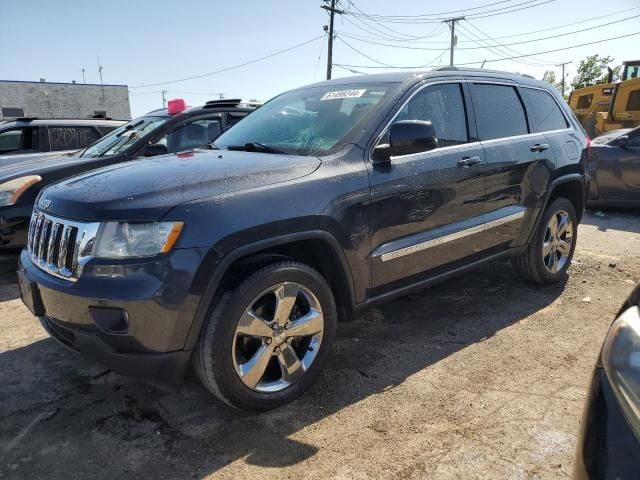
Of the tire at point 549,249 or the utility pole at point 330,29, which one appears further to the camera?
the utility pole at point 330,29

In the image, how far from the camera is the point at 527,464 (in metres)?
2.35

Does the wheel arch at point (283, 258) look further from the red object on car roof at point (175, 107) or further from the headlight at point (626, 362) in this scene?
the red object on car roof at point (175, 107)

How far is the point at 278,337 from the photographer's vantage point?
8.93 ft

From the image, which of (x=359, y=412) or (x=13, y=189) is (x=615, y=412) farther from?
(x=13, y=189)

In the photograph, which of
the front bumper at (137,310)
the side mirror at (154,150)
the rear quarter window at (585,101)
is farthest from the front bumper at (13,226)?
the rear quarter window at (585,101)

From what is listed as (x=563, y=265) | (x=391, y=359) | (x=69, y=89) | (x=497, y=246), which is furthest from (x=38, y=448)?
(x=69, y=89)

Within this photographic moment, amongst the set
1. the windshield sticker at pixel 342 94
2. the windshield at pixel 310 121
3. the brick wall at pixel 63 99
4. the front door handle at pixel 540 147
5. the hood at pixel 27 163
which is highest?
the brick wall at pixel 63 99

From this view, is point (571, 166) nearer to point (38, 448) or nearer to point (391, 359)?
point (391, 359)

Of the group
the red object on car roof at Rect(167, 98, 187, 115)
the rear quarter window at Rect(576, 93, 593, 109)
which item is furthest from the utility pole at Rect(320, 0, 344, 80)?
the red object on car roof at Rect(167, 98, 187, 115)

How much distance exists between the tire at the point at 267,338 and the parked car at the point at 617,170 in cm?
679

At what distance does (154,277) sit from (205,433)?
880 millimetres

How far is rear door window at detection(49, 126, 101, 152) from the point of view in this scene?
7285mm

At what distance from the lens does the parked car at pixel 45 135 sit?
7223mm

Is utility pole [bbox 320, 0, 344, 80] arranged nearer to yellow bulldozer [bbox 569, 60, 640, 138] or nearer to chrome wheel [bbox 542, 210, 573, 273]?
yellow bulldozer [bbox 569, 60, 640, 138]
